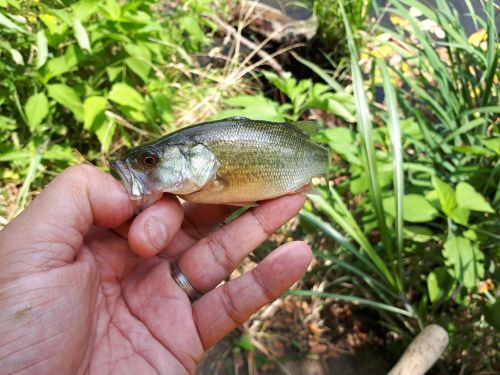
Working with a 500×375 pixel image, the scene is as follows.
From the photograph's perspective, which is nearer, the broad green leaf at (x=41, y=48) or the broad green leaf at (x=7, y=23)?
the broad green leaf at (x=7, y=23)

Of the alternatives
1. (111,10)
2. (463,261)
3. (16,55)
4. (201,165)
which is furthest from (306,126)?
(16,55)

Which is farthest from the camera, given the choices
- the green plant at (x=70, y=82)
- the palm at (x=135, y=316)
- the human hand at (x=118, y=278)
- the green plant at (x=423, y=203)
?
the green plant at (x=70, y=82)

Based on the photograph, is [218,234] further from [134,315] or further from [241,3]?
[241,3]

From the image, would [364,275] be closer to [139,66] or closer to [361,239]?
[361,239]

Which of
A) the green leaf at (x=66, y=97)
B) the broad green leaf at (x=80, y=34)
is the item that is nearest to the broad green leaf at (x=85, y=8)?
the broad green leaf at (x=80, y=34)

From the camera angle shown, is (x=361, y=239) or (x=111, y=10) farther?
(x=111, y=10)

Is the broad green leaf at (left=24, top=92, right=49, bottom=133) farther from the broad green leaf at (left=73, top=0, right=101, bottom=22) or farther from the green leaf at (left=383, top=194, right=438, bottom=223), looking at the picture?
the green leaf at (left=383, top=194, right=438, bottom=223)

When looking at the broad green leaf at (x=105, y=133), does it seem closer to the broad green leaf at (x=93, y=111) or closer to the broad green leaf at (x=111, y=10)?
the broad green leaf at (x=93, y=111)
